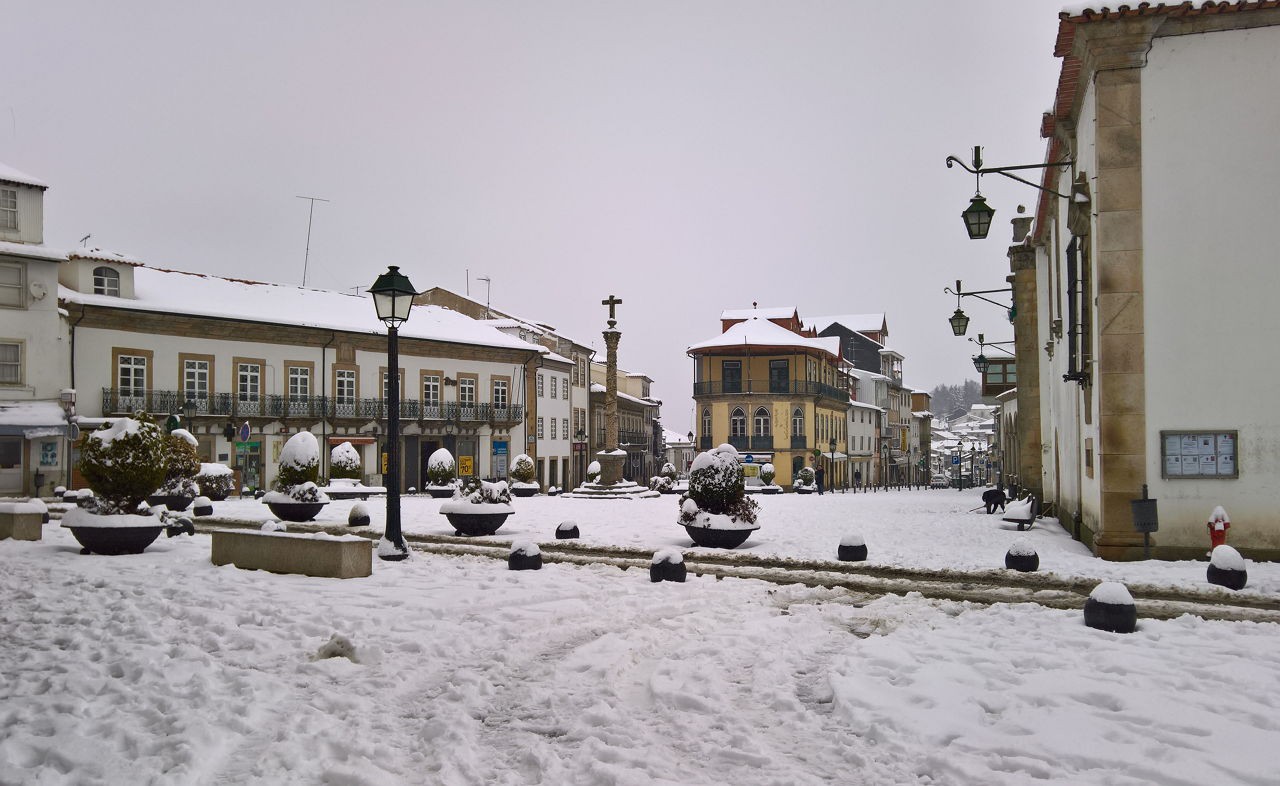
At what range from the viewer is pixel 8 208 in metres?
31.7

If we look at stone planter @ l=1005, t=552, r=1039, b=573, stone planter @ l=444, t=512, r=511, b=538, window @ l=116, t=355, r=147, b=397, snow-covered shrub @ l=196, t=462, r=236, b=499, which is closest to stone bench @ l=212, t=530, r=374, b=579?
stone planter @ l=444, t=512, r=511, b=538

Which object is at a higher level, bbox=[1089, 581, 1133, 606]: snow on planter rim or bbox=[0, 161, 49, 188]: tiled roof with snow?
bbox=[0, 161, 49, 188]: tiled roof with snow

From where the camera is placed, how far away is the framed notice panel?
13.0 meters

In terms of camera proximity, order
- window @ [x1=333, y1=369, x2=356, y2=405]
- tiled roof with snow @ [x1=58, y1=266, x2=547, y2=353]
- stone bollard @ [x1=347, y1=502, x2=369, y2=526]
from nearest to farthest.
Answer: stone bollard @ [x1=347, y1=502, x2=369, y2=526]
tiled roof with snow @ [x1=58, y1=266, x2=547, y2=353]
window @ [x1=333, y1=369, x2=356, y2=405]

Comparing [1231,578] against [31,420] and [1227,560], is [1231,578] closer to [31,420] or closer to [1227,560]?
[1227,560]

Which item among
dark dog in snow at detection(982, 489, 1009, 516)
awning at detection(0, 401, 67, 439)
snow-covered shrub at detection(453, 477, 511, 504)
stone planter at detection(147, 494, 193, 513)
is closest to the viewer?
snow-covered shrub at detection(453, 477, 511, 504)

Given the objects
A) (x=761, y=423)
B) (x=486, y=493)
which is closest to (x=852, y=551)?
(x=486, y=493)

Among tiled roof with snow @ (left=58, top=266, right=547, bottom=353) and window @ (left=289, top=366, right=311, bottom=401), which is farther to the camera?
window @ (left=289, top=366, right=311, bottom=401)

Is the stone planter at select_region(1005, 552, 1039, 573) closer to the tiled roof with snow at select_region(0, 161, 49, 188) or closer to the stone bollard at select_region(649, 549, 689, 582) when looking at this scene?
the stone bollard at select_region(649, 549, 689, 582)

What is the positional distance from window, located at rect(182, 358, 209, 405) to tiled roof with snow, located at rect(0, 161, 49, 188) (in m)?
9.19

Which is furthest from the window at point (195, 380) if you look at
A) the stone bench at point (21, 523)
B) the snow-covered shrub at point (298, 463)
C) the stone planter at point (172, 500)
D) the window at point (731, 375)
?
the window at point (731, 375)

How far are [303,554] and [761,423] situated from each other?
46948 mm

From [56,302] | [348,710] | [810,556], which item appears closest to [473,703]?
[348,710]

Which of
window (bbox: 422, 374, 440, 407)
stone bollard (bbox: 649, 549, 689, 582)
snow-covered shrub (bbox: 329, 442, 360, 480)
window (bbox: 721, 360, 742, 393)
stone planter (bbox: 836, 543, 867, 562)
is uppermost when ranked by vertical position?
window (bbox: 721, 360, 742, 393)
